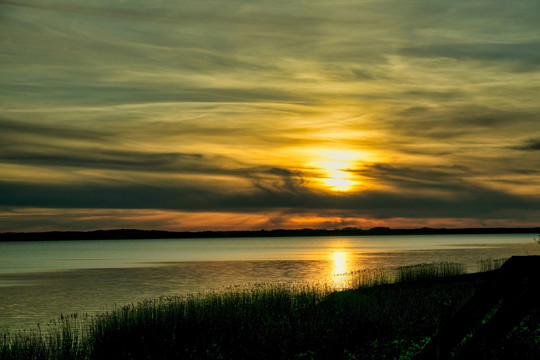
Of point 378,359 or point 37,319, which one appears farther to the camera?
point 37,319

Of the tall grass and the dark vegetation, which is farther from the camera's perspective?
the tall grass

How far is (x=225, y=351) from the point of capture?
63.8ft

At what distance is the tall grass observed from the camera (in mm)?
18578

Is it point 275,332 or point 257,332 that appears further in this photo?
point 257,332

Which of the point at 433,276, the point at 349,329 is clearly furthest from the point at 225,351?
the point at 433,276

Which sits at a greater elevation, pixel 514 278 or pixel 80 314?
pixel 514 278

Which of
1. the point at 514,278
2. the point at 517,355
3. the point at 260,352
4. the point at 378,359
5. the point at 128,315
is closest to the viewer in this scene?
the point at 514,278

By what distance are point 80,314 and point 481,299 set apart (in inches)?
1569

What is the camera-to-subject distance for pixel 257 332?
21859mm

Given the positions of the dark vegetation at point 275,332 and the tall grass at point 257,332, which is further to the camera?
the tall grass at point 257,332

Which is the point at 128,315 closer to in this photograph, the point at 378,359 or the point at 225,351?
the point at 225,351

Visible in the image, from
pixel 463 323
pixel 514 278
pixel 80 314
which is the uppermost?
pixel 514 278

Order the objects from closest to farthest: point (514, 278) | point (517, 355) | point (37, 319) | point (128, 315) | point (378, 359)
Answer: point (514, 278) < point (517, 355) < point (378, 359) < point (128, 315) < point (37, 319)

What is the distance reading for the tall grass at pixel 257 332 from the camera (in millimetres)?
18578
